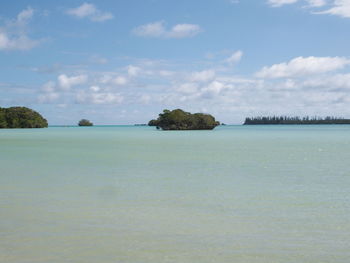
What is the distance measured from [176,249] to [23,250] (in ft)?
8.32

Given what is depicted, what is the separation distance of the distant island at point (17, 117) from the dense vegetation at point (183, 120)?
62994 millimetres

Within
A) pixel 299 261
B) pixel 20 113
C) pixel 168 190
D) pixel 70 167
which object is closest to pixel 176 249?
pixel 299 261

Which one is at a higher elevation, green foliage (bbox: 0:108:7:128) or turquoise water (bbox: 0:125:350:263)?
green foliage (bbox: 0:108:7:128)

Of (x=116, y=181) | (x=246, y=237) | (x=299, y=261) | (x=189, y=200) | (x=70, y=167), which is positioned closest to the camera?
(x=299, y=261)

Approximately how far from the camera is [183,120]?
109 meters

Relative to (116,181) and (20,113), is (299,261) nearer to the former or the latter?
(116,181)

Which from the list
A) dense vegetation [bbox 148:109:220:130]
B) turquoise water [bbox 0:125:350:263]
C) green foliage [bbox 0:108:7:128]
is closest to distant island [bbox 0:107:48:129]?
green foliage [bbox 0:108:7:128]

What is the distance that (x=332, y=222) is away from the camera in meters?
8.80

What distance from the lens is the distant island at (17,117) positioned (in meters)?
147

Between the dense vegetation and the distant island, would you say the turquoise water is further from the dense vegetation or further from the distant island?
the distant island

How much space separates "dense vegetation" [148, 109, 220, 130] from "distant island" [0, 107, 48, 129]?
2480 inches

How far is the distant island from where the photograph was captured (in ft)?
484

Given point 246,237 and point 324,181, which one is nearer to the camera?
point 246,237

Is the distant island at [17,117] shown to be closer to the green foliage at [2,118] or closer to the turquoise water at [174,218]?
the green foliage at [2,118]
